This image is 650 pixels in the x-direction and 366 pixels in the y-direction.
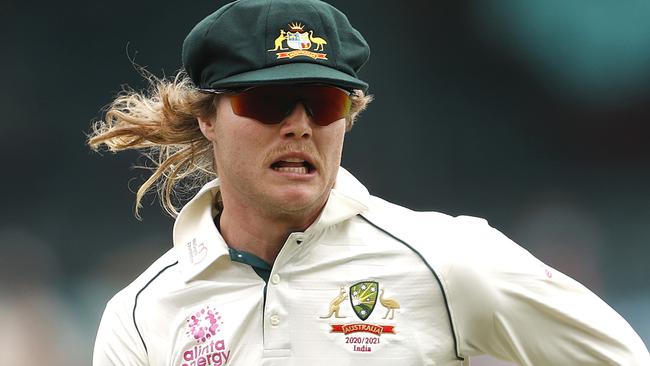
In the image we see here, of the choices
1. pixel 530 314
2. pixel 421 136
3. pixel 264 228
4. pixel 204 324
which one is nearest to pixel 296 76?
pixel 264 228

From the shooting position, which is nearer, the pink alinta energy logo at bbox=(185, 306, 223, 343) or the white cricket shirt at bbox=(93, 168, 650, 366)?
the white cricket shirt at bbox=(93, 168, 650, 366)

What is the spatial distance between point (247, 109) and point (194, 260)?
0.44 m

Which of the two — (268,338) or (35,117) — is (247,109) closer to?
(268,338)

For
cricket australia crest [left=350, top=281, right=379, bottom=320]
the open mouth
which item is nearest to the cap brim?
the open mouth

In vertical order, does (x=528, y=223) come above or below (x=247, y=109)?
below

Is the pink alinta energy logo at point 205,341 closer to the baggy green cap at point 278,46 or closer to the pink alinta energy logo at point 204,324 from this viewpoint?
the pink alinta energy logo at point 204,324

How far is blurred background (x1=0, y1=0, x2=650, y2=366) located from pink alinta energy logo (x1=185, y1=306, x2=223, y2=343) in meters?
3.60

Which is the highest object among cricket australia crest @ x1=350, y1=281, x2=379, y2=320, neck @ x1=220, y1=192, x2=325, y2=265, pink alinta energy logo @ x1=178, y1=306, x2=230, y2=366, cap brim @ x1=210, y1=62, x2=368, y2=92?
cap brim @ x1=210, y1=62, x2=368, y2=92

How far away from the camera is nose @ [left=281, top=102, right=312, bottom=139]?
2.54 m

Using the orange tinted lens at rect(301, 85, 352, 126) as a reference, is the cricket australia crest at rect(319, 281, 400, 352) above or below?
below

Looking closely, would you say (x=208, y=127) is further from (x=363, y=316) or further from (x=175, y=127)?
(x=363, y=316)

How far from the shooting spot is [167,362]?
264 centimetres

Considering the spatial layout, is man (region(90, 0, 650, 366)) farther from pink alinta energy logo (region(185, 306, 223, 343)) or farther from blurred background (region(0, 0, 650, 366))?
blurred background (region(0, 0, 650, 366))

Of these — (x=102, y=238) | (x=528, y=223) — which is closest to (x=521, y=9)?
(x=528, y=223)
